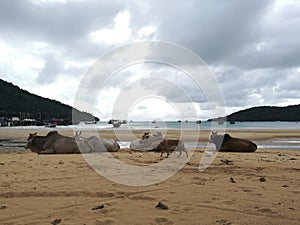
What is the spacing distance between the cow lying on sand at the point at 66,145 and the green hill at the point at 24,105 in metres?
113

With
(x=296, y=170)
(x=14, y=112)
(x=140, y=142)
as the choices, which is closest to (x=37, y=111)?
(x=14, y=112)

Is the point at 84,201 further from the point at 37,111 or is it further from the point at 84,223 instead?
the point at 37,111

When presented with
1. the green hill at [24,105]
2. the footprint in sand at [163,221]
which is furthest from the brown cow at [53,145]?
the green hill at [24,105]

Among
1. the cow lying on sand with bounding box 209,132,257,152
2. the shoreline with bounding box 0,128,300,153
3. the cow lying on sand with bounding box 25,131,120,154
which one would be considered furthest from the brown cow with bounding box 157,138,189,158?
the shoreline with bounding box 0,128,300,153

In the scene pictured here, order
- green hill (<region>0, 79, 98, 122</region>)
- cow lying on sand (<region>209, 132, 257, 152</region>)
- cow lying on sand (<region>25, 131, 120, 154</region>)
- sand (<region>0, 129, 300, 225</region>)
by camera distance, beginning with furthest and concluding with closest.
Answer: green hill (<region>0, 79, 98, 122</region>) < cow lying on sand (<region>209, 132, 257, 152</region>) < cow lying on sand (<region>25, 131, 120, 154</region>) < sand (<region>0, 129, 300, 225</region>)

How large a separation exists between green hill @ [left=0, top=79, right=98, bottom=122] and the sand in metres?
123

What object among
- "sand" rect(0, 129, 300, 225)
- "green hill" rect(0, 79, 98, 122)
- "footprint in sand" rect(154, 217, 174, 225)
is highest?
"green hill" rect(0, 79, 98, 122)

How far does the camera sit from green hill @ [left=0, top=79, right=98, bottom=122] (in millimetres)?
132375

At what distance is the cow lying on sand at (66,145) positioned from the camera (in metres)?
15.5

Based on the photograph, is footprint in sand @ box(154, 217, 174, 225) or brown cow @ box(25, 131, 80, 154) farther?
brown cow @ box(25, 131, 80, 154)

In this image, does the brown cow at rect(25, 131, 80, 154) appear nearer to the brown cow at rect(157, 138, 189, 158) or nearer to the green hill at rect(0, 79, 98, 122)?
the brown cow at rect(157, 138, 189, 158)

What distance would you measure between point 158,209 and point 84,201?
1367 millimetres

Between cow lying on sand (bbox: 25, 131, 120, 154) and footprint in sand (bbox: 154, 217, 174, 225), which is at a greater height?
cow lying on sand (bbox: 25, 131, 120, 154)

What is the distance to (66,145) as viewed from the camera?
50.9 ft
